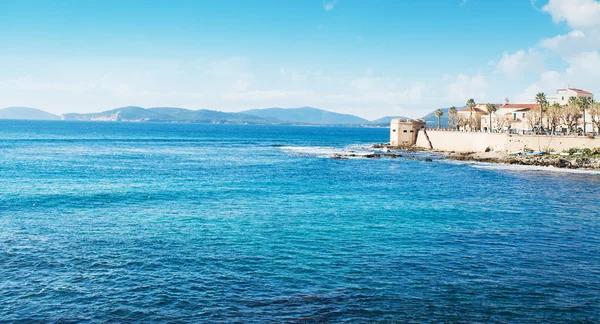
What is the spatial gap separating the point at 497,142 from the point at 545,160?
712 inches

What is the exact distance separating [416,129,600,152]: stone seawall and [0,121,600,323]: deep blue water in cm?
3467

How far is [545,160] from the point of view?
251 feet

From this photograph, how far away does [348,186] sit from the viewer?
176 feet

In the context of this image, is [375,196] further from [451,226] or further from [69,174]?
[69,174]

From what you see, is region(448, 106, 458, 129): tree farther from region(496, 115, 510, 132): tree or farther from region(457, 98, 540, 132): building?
region(496, 115, 510, 132): tree

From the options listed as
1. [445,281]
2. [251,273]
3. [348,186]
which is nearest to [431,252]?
[445,281]

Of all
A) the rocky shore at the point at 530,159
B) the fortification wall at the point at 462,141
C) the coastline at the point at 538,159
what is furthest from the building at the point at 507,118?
the coastline at the point at 538,159

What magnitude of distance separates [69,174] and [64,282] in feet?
132

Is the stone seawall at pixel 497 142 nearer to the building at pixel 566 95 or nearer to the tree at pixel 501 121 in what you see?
the tree at pixel 501 121

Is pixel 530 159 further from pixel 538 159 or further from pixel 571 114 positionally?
pixel 571 114

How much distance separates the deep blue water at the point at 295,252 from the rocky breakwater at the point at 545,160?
72.4ft

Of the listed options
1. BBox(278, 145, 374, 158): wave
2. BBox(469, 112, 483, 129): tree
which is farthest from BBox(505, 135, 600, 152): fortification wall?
BBox(469, 112, 483, 129): tree

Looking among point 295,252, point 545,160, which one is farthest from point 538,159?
point 295,252

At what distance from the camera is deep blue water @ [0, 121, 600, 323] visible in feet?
65.4
